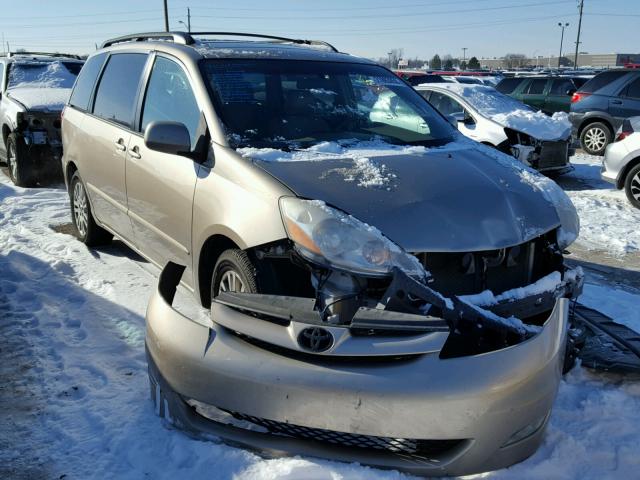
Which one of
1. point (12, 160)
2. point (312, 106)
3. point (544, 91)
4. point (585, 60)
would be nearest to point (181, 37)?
point (312, 106)

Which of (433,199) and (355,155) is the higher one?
(355,155)

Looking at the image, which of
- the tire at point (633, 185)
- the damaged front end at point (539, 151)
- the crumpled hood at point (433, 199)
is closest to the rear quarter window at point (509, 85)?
the damaged front end at point (539, 151)

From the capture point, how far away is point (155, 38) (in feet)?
15.2

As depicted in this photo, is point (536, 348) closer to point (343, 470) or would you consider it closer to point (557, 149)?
point (343, 470)

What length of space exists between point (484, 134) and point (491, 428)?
26.1ft

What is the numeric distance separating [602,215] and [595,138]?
624 cm

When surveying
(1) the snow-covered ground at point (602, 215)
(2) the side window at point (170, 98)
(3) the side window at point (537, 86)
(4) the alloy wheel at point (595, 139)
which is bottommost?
(1) the snow-covered ground at point (602, 215)

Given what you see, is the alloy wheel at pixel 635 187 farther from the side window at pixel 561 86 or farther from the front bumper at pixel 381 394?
the side window at pixel 561 86

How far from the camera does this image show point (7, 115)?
891 centimetres

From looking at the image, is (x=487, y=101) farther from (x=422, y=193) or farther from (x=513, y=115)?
(x=422, y=193)

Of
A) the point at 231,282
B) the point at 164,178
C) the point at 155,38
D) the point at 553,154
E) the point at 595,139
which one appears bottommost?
the point at 595,139

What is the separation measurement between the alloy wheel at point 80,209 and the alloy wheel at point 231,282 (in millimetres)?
2822

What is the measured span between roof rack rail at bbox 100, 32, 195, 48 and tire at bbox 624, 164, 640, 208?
6291mm

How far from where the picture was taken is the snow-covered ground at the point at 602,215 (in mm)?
6363
